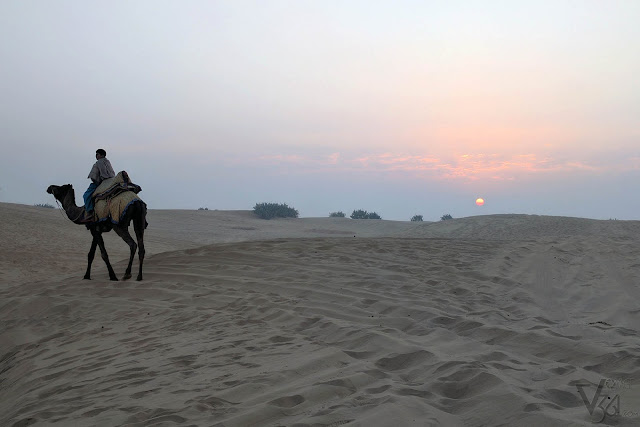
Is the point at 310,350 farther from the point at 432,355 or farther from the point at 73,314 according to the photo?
the point at 73,314

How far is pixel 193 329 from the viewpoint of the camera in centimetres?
603

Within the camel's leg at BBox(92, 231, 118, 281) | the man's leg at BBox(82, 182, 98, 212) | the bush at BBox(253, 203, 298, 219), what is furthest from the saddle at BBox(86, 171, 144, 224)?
the bush at BBox(253, 203, 298, 219)

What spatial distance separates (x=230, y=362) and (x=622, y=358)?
10.4 ft

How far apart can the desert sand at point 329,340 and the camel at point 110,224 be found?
0.47 metres

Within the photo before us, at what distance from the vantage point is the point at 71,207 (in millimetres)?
10180

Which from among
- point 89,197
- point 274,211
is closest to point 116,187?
point 89,197

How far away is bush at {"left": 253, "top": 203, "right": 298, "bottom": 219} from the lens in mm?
42875

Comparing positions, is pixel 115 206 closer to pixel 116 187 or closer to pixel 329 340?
pixel 116 187

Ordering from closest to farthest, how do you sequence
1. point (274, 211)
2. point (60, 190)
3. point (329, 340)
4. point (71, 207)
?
point (329, 340)
point (71, 207)
point (60, 190)
point (274, 211)

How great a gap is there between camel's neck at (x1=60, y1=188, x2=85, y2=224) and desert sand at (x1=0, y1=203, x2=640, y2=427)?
1238 millimetres

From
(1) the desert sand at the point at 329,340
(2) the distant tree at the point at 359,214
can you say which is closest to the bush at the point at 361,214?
(2) the distant tree at the point at 359,214

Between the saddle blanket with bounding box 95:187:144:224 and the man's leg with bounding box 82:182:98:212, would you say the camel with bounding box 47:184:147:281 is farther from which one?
the man's leg with bounding box 82:182:98:212

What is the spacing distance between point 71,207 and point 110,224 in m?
1.05

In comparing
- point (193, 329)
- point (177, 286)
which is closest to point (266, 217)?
point (177, 286)
